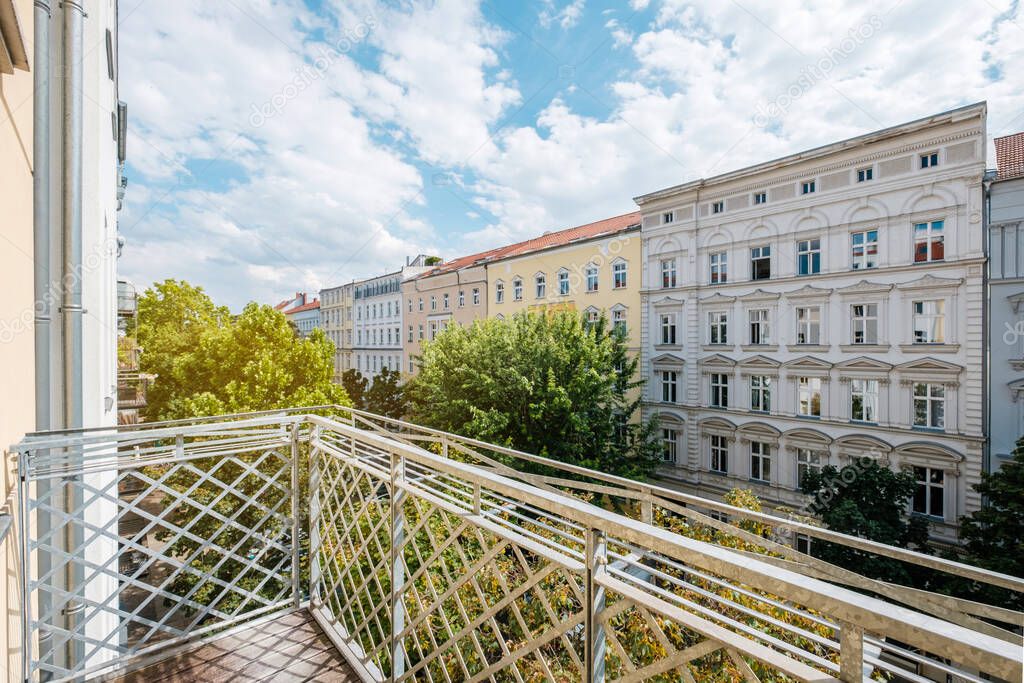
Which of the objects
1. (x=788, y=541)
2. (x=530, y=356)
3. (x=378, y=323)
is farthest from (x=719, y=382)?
(x=378, y=323)

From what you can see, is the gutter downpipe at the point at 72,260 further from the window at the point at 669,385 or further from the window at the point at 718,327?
the window at the point at 669,385

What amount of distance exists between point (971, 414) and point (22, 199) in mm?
19072

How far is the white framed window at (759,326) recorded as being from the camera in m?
17.6

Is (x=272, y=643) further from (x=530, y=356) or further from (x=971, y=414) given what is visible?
(x=971, y=414)

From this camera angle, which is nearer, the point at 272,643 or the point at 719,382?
the point at 272,643

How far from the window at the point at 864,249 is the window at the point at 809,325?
1791 millimetres

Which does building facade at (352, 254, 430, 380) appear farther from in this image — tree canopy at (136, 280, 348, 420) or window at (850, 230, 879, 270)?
window at (850, 230, 879, 270)

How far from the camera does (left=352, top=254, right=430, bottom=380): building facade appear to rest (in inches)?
1432

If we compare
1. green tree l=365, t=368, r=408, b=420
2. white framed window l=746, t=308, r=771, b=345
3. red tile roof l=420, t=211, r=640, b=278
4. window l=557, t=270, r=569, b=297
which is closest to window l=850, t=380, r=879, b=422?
white framed window l=746, t=308, r=771, b=345

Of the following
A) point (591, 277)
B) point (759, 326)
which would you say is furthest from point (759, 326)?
point (591, 277)

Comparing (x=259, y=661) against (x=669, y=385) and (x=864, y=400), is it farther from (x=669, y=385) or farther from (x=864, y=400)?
(x=669, y=385)

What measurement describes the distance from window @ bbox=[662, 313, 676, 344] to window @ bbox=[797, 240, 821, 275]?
492cm

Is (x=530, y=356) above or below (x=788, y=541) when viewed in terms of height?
above

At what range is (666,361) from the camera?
797 inches
